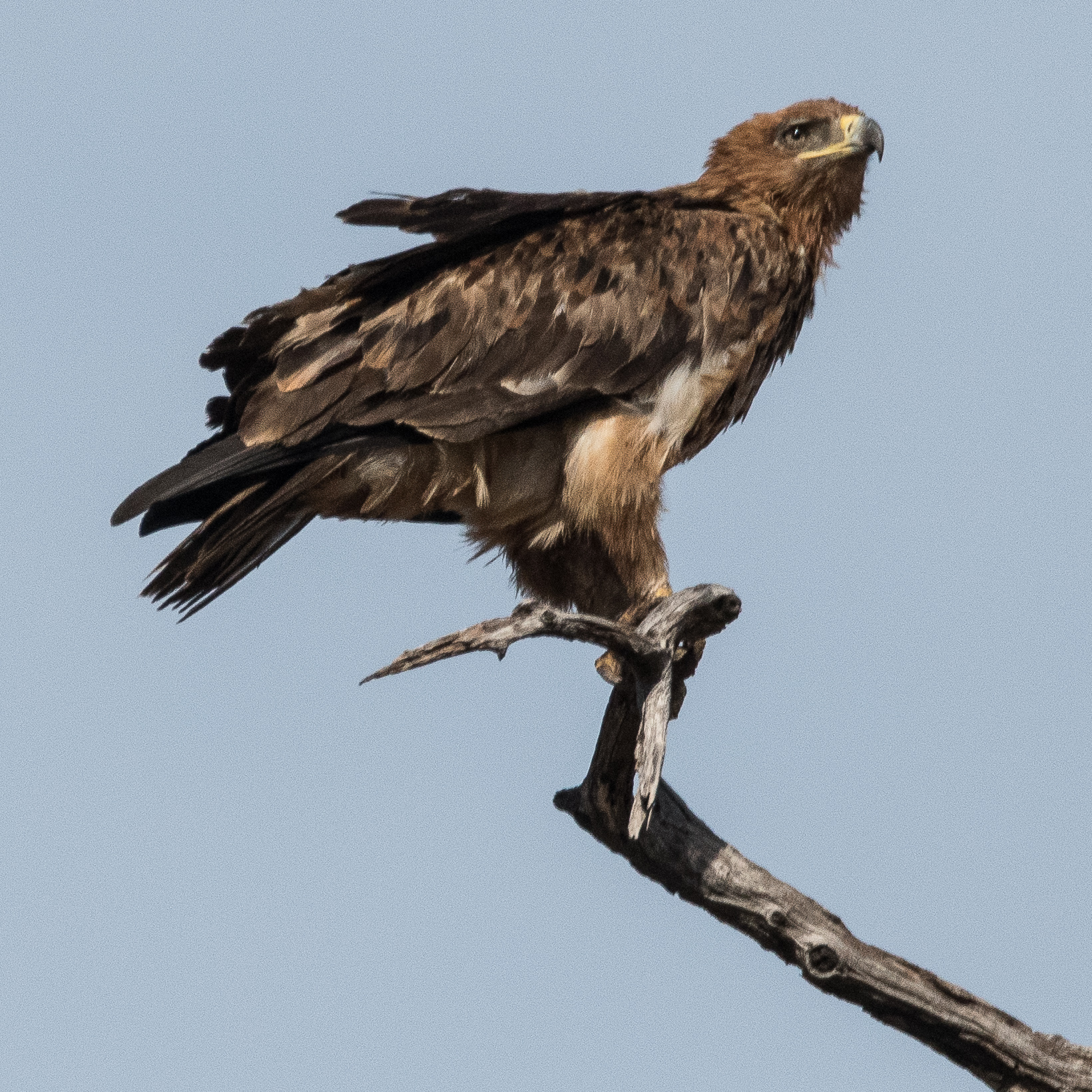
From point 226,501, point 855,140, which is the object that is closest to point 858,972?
point 226,501

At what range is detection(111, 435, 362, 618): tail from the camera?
6.55m

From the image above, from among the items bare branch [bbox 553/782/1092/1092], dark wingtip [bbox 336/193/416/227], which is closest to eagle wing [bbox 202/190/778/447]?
dark wingtip [bbox 336/193/416/227]

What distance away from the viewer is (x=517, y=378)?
6918 millimetres

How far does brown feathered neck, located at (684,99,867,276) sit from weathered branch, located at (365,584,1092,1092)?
2305 millimetres

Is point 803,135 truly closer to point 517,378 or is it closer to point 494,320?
point 494,320

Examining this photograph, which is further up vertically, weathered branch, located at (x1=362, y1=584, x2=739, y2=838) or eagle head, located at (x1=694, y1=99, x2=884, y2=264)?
eagle head, located at (x1=694, y1=99, x2=884, y2=264)

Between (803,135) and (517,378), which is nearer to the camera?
(517,378)

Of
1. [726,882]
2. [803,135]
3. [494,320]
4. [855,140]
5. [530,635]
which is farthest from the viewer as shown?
[803,135]

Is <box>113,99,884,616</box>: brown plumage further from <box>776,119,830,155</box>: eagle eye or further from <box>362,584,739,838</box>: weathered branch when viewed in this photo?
<box>362,584,739,838</box>: weathered branch

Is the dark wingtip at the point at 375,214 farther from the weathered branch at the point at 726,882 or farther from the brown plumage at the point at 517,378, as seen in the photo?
the weathered branch at the point at 726,882

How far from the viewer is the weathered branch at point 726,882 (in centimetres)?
589

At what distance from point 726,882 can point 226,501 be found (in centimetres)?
249

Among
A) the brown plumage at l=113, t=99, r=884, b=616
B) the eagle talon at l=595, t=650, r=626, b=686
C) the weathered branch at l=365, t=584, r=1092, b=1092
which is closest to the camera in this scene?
the weathered branch at l=365, t=584, r=1092, b=1092

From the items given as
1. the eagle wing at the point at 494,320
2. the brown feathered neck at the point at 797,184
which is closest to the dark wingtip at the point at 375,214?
the eagle wing at the point at 494,320
